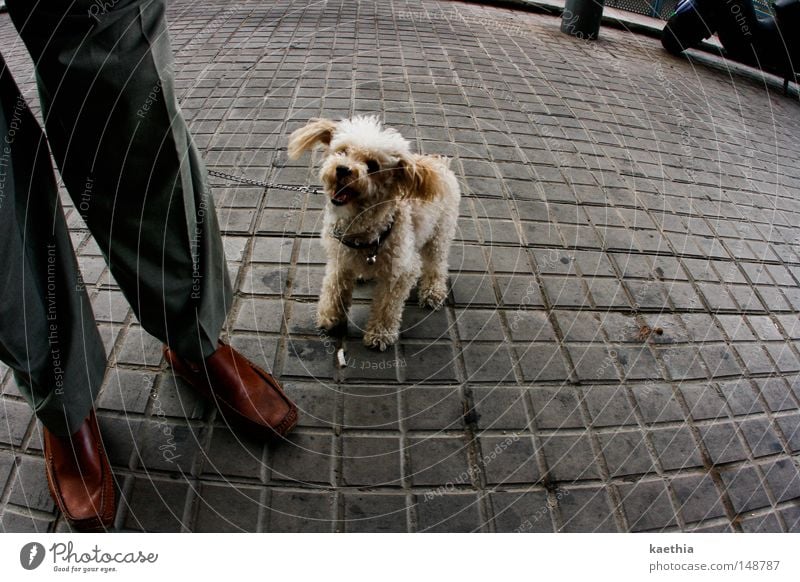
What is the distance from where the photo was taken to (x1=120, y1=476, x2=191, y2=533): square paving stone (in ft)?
6.46

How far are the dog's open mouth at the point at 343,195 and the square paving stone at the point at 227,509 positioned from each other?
1.42m

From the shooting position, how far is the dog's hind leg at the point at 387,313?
2.80 m

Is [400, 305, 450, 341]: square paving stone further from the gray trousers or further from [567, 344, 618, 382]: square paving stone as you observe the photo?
the gray trousers

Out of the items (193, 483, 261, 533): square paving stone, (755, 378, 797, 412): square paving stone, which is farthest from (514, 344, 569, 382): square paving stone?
(193, 483, 261, 533): square paving stone

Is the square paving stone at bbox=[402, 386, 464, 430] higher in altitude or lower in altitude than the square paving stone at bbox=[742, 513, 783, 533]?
lower

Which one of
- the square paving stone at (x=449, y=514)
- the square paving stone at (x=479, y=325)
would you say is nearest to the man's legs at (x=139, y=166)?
the square paving stone at (x=449, y=514)

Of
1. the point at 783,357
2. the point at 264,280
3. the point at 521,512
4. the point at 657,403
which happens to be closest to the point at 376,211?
the point at 264,280

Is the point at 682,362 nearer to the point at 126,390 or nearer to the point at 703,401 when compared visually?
the point at 703,401

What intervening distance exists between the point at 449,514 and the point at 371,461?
422mm

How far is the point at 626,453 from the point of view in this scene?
2408 millimetres

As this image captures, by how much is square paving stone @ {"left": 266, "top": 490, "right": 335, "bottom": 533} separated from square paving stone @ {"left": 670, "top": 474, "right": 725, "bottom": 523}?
1.62 m
